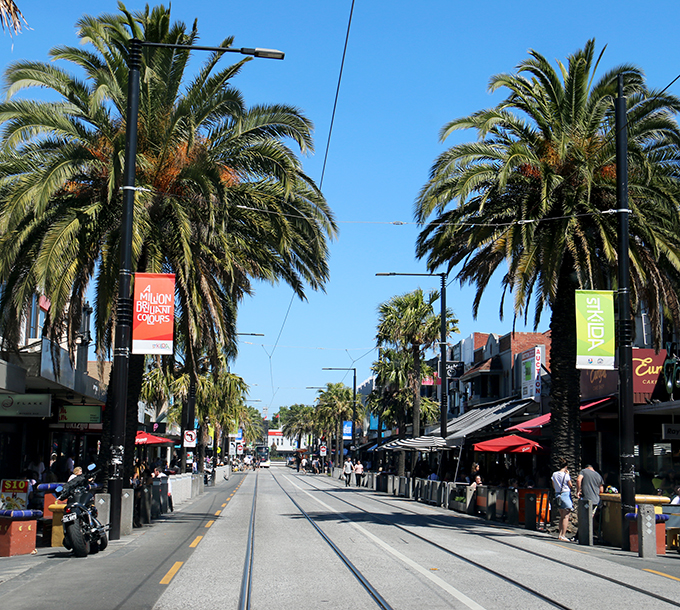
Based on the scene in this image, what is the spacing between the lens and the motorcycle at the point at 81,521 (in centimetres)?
1353

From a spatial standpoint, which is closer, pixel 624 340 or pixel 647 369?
pixel 624 340

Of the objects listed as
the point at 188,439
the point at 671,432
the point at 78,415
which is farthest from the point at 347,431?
the point at 671,432

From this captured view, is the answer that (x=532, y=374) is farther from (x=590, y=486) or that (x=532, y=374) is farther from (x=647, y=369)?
(x=590, y=486)

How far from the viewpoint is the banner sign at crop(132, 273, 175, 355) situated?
16547 mm

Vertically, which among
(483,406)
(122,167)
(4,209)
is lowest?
(483,406)

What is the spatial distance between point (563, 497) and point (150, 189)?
1186 cm

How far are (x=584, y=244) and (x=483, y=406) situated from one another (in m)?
29.6

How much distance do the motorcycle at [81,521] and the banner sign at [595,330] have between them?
34.2ft

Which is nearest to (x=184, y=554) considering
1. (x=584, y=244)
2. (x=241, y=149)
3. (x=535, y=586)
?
(x=535, y=586)

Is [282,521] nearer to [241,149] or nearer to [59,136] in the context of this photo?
[241,149]

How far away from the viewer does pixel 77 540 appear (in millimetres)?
13477

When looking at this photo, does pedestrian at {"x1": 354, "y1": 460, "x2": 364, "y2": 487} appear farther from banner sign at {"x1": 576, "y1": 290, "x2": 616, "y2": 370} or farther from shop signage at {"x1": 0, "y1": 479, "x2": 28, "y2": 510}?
banner sign at {"x1": 576, "y1": 290, "x2": 616, "y2": 370}

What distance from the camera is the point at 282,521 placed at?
22219 millimetres

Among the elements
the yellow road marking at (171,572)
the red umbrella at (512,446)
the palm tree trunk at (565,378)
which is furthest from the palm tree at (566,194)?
the yellow road marking at (171,572)
